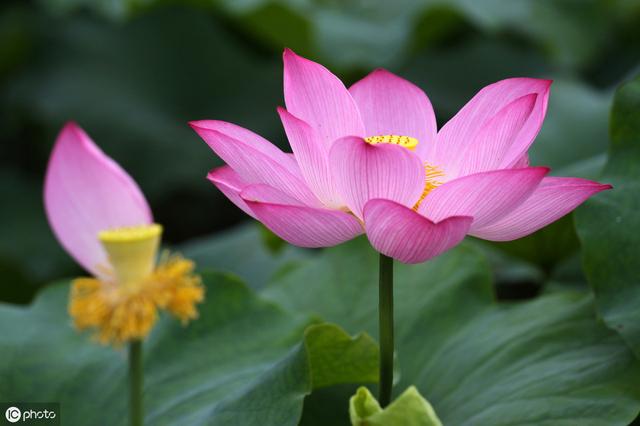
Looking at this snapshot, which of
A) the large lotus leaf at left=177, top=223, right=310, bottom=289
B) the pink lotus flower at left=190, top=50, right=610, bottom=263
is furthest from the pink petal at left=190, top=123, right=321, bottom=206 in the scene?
the large lotus leaf at left=177, top=223, right=310, bottom=289

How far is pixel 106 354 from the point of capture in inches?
37.4

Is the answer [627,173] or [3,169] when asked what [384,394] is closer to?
[627,173]

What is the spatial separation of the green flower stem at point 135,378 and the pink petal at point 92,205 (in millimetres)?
73

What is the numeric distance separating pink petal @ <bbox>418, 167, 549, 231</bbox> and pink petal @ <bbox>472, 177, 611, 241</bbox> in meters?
0.03

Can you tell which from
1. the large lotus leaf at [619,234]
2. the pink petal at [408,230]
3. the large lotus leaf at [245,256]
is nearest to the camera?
the pink petal at [408,230]

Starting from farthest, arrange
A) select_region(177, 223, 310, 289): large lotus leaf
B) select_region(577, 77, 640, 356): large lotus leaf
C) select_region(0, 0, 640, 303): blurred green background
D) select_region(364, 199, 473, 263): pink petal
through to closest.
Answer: select_region(0, 0, 640, 303): blurred green background, select_region(177, 223, 310, 289): large lotus leaf, select_region(577, 77, 640, 356): large lotus leaf, select_region(364, 199, 473, 263): pink petal

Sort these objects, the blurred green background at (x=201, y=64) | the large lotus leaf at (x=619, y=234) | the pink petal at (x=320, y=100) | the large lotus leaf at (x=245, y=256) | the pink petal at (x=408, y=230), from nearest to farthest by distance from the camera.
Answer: the pink petal at (x=408, y=230), the pink petal at (x=320, y=100), the large lotus leaf at (x=619, y=234), the large lotus leaf at (x=245, y=256), the blurred green background at (x=201, y=64)

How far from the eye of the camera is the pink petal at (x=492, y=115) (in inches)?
A: 25.2

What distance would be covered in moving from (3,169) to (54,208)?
67.3 inches

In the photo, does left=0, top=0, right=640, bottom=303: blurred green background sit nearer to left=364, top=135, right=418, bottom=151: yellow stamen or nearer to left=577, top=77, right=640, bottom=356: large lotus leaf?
left=577, top=77, right=640, bottom=356: large lotus leaf

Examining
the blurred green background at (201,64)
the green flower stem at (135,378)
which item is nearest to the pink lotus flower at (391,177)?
the green flower stem at (135,378)

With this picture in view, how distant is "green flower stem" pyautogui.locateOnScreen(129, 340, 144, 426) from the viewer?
0.68 m

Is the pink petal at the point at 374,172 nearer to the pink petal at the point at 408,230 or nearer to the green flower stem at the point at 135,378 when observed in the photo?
the pink petal at the point at 408,230

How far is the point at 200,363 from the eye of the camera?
3.01 feet
